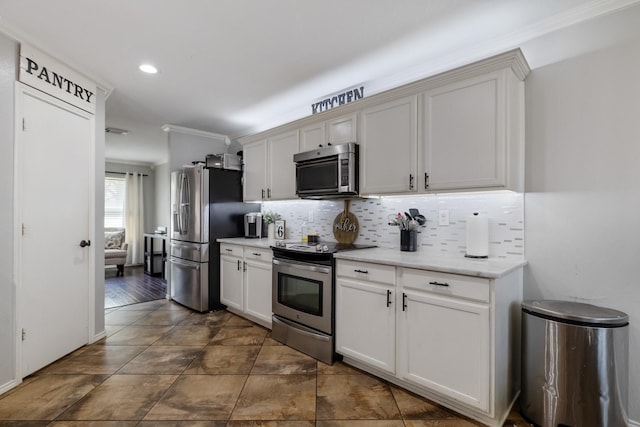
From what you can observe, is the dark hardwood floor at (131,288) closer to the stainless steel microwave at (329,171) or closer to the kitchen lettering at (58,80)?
the kitchen lettering at (58,80)

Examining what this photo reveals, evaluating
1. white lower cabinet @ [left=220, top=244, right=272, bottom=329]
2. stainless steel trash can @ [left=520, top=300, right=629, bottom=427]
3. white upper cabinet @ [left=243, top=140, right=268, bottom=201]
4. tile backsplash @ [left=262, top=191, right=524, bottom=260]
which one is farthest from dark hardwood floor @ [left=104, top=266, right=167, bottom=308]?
stainless steel trash can @ [left=520, top=300, right=629, bottom=427]

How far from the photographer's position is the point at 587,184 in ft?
6.27

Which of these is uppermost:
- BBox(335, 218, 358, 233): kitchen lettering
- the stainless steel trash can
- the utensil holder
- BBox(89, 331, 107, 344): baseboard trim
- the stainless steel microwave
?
the stainless steel microwave

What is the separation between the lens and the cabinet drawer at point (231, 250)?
3.57 meters

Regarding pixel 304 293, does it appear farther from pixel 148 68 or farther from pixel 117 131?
pixel 117 131

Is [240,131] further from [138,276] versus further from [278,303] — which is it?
[138,276]

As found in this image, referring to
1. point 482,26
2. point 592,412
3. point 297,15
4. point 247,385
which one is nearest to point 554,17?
point 482,26

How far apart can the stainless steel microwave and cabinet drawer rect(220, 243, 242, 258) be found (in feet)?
3.49

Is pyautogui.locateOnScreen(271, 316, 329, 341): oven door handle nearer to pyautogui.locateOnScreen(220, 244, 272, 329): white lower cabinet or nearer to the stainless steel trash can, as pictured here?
pyautogui.locateOnScreen(220, 244, 272, 329): white lower cabinet

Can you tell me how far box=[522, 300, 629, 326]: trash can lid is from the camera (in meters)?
1.59

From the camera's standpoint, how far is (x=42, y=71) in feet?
7.77

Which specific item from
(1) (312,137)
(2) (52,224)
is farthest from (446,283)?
(2) (52,224)

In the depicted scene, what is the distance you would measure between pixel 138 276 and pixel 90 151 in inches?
157

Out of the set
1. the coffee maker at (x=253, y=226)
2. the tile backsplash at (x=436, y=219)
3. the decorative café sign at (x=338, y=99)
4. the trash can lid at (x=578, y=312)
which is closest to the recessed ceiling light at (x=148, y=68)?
the decorative café sign at (x=338, y=99)
